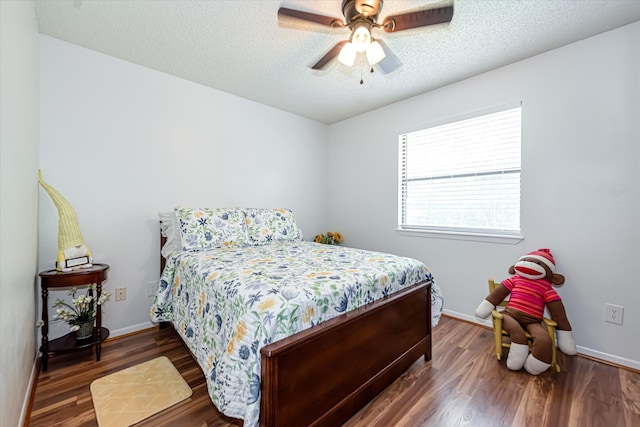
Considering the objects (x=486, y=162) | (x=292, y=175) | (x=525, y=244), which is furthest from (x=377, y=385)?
(x=292, y=175)

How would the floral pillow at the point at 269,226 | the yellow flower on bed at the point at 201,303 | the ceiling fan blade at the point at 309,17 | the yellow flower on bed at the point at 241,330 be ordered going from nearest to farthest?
the yellow flower on bed at the point at 241,330, the ceiling fan blade at the point at 309,17, the yellow flower on bed at the point at 201,303, the floral pillow at the point at 269,226

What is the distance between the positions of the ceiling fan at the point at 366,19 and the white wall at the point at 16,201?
1304mm

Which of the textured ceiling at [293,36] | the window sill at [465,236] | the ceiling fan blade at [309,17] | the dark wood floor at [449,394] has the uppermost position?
the textured ceiling at [293,36]

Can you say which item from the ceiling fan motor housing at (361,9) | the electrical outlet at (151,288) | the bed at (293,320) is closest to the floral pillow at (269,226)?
the bed at (293,320)

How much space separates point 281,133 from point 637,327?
3.74 m

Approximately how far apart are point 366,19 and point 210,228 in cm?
202

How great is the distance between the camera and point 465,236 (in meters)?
2.74

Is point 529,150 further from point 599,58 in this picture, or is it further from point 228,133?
point 228,133

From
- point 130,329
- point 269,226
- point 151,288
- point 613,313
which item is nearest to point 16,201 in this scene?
point 151,288

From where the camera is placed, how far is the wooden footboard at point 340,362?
1.15 metres

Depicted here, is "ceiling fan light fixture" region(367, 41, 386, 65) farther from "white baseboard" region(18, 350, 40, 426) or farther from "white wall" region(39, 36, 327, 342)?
"white baseboard" region(18, 350, 40, 426)

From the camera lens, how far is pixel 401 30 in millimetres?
1621

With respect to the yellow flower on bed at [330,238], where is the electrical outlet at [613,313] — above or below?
below

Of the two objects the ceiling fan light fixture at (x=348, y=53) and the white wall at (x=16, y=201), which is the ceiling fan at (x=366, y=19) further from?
the white wall at (x=16, y=201)
